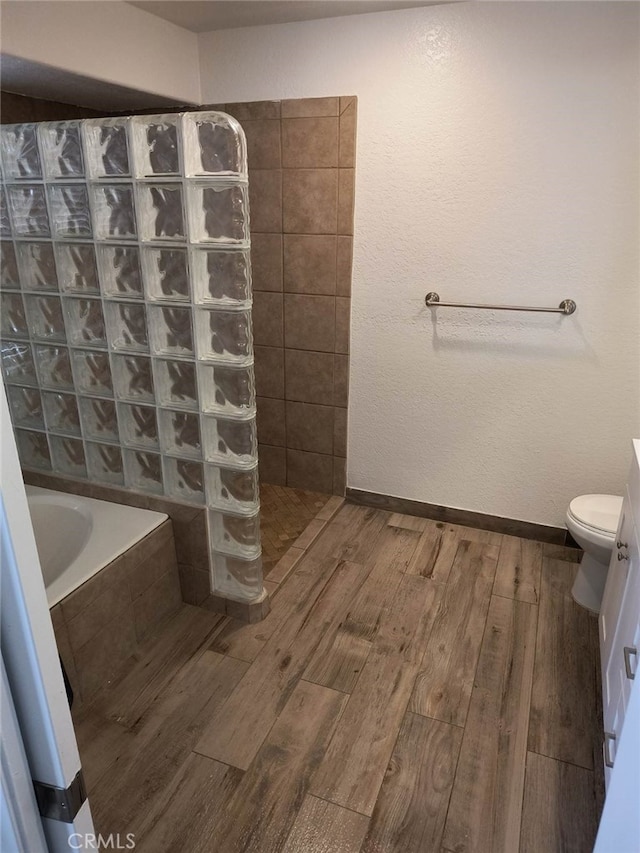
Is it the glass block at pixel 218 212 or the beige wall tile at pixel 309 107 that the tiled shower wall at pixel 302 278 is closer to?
the beige wall tile at pixel 309 107

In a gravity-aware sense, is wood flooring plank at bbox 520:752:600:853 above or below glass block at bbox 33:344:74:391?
below

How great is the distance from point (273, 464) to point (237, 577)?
1.02 metres

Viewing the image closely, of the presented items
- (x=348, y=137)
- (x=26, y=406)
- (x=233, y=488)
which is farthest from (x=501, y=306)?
(x=26, y=406)

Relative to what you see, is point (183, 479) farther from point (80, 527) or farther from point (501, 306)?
point (501, 306)

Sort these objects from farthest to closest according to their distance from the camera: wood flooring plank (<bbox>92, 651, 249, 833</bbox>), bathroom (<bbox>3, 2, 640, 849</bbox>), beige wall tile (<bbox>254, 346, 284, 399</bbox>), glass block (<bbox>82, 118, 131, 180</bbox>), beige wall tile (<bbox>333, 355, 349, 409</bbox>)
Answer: beige wall tile (<bbox>254, 346, 284, 399</bbox>) → beige wall tile (<bbox>333, 355, 349, 409</bbox>) → bathroom (<bbox>3, 2, 640, 849</bbox>) → glass block (<bbox>82, 118, 131, 180</bbox>) → wood flooring plank (<bbox>92, 651, 249, 833</bbox>)

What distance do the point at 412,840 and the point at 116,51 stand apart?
99.7 inches

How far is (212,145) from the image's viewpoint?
1.55 m

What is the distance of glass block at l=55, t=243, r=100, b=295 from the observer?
1803mm

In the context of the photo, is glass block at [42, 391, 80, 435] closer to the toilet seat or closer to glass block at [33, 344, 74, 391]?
glass block at [33, 344, 74, 391]

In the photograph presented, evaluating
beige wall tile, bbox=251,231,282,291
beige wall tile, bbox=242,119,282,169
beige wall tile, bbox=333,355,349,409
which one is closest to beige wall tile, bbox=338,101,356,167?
beige wall tile, bbox=242,119,282,169

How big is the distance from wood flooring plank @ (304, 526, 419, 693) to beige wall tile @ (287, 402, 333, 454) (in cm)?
55

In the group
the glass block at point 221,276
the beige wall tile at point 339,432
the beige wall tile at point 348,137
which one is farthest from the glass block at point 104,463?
the beige wall tile at point 348,137

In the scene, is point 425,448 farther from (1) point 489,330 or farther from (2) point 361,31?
(2) point 361,31

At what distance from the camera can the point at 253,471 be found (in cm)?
187
